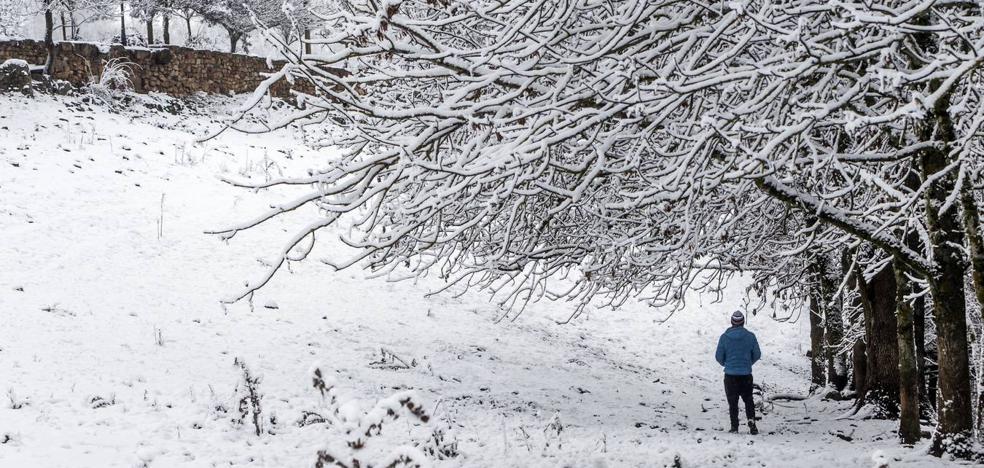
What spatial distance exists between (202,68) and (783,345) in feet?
67.0

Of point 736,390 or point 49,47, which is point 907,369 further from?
point 49,47

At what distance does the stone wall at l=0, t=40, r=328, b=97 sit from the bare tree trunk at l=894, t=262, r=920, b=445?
15.7m

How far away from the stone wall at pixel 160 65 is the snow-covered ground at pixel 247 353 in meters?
2.55

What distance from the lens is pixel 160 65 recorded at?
2273cm

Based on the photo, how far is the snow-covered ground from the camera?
6.47 m

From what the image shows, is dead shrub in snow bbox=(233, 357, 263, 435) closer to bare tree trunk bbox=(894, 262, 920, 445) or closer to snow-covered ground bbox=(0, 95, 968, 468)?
snow-covered ground bbox=(0, 95, 968, 468)

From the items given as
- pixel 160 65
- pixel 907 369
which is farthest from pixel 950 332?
pixel 160 65

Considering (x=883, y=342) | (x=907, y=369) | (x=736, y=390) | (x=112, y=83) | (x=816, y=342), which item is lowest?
(x=816, y=342)

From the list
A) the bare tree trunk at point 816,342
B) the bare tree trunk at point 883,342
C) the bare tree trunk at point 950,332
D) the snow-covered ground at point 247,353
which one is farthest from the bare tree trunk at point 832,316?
the bare tree trunk at point 950,332

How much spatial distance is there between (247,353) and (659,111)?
22.1 ft

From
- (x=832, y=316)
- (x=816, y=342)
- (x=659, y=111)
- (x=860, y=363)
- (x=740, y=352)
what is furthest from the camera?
(x=816, y=342)

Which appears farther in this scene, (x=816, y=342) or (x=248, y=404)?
(x=816, y=342)

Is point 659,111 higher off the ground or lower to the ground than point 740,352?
higher

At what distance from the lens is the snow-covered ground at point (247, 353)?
647cm
